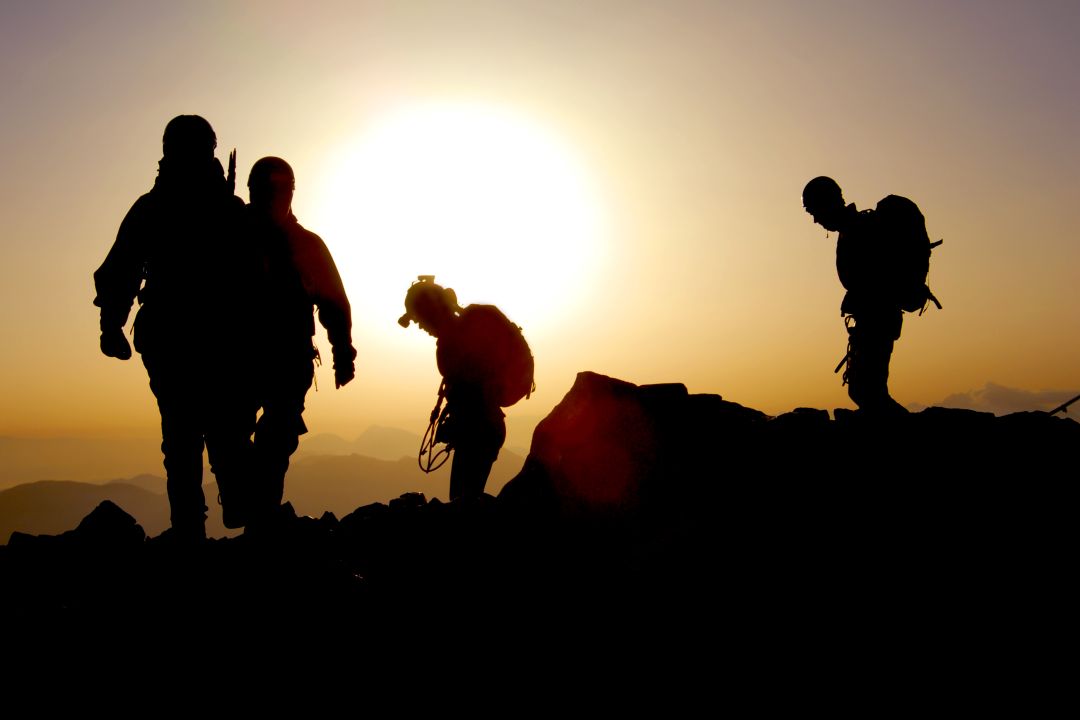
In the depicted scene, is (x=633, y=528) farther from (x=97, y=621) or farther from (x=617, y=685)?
(x=97, y=621)

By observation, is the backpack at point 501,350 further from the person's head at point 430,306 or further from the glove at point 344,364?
the glove at point 344,364

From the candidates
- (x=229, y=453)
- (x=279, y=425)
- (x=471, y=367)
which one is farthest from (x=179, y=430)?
(x=471, y=367)

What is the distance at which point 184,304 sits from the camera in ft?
16.7

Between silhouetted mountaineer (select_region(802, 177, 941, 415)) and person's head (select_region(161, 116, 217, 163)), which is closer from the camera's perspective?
person's head (select_region(161, 116, 217, 163))

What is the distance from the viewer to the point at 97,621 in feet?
12.8

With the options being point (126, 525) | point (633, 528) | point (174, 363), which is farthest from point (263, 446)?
point (633, 528)

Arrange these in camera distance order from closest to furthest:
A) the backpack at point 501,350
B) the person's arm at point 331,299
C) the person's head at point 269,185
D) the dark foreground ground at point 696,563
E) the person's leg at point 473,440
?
the dark foreground ground at point 696,563
the person's head at point 269,185
the person's arm at point 331,299
the backpack at point 501,350
the person's leg at point 473,440

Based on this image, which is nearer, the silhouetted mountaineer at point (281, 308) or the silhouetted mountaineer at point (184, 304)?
the silhouetted mountaineer at point (184, 304)

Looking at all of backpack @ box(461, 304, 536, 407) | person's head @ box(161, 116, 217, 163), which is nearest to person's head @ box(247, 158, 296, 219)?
person's head @ box(161, 116, 217, 163)

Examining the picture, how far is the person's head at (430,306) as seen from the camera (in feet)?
27.6

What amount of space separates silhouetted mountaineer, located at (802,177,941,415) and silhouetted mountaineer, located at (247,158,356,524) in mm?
5309

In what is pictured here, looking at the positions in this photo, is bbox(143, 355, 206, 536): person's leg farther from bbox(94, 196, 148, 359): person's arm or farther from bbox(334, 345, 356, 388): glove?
bbox(334, 345, 356, 388): glove

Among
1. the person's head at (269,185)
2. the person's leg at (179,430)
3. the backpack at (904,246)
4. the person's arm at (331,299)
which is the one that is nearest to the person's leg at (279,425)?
the person's arm at (331,299)

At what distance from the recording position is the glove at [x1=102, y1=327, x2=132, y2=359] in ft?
16.6
